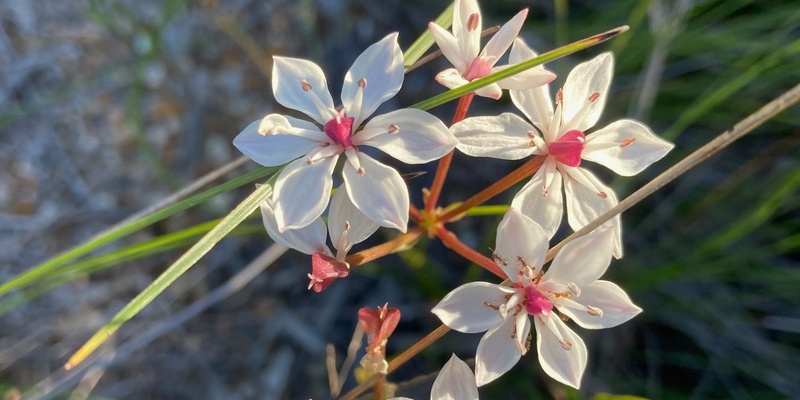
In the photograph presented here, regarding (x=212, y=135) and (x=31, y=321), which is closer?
(x=31, y=321)

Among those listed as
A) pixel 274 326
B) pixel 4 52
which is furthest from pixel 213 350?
pixel 4 52

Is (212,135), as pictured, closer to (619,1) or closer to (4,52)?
(4,52)

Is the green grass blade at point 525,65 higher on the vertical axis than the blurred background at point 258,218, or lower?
higher

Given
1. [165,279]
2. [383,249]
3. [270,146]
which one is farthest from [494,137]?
[165,279]

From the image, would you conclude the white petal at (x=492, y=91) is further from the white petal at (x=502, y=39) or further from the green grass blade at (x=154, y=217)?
the green grass blade at (x=154, y=217)

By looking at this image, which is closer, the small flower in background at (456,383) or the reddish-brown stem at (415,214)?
the small flower in background at (456,383)

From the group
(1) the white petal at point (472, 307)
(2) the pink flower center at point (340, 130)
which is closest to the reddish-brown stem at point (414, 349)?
(1) the white petal at point (472, 307)
